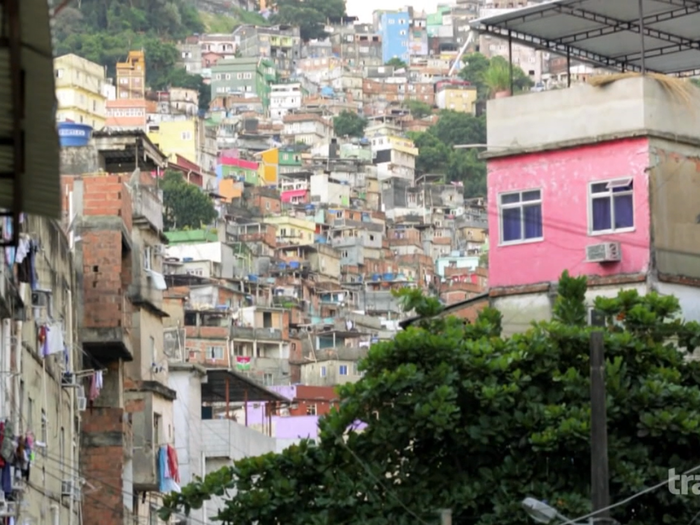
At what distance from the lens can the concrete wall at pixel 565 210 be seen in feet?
93.0

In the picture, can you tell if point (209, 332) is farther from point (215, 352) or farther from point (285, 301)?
point (285, 301)

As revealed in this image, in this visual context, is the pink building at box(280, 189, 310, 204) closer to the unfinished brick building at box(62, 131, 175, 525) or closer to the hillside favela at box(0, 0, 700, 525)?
the hillside favela at box(0, 0, 700, 525)

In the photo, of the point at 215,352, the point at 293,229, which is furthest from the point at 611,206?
the point at 293,229

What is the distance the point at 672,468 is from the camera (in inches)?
864

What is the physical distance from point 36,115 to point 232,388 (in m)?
50.1

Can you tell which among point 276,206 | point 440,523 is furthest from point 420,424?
point 276,206

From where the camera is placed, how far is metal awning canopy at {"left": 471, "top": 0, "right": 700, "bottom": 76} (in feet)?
94.6

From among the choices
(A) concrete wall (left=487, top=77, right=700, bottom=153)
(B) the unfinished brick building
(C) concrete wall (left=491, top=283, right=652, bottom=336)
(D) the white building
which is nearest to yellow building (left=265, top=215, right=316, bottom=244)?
(D) the white building

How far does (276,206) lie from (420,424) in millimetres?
149734

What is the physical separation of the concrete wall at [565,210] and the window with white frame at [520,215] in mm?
72

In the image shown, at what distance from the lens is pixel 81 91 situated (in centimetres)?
16288

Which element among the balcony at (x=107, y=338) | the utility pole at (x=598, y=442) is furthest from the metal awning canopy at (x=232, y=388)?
the utility pole at (x=598, y=442)

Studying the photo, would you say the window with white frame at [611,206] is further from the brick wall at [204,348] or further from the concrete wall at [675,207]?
the brick wall at [204,348]

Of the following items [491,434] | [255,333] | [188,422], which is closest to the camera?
[491,434]
